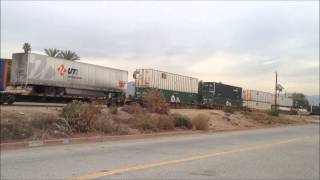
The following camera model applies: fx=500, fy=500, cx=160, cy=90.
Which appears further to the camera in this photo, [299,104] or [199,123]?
[299,104]

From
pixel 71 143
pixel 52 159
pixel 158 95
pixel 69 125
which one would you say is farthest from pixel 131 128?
pixel 52 159

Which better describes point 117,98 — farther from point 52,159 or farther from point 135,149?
point 52,159

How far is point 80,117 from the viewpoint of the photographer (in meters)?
20.0

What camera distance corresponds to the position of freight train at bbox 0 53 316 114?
31.0 m

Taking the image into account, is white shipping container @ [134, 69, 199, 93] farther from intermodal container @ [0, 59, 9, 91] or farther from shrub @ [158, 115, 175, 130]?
shrub @ [158, 115, 175, 130]

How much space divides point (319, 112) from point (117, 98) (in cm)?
7148

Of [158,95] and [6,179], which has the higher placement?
[158,95]

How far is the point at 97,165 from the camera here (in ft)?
38.1

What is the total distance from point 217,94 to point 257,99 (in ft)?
57.3

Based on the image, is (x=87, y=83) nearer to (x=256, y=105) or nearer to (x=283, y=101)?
(x=256, y=105)

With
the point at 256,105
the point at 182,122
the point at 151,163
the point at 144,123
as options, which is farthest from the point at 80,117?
the point at 256,105

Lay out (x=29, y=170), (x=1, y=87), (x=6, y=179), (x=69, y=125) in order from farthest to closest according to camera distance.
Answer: (x=1, y=87)
(x=69, y=125)
(x=29, y=170)
(x=6, y=179)

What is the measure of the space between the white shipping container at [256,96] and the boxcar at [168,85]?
16332 millimetres

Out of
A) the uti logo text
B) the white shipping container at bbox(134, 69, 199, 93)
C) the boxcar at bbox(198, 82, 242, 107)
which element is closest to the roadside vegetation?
the uti logo text
